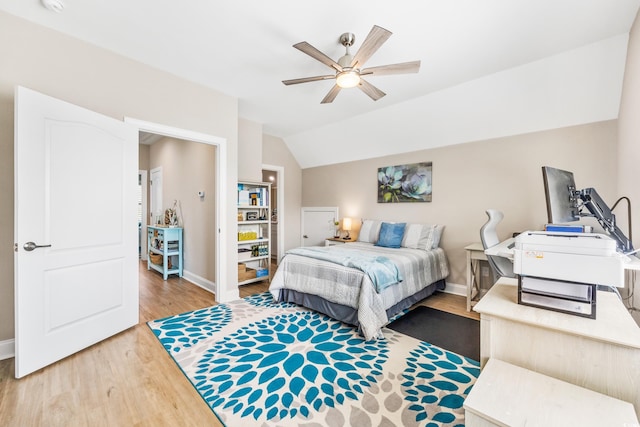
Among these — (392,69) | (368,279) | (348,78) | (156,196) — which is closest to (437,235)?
(368,279)

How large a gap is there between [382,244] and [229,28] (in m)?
3.24

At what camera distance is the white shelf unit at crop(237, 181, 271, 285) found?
4.08 metres

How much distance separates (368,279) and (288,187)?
3625mm

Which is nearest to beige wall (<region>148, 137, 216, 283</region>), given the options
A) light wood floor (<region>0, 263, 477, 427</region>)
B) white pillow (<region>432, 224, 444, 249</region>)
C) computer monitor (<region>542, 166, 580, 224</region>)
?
light wood floor (<region>0, 263, 477, 427</region>)

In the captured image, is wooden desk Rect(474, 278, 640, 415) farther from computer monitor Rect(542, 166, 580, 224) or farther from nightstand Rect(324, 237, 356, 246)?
nightstand Rect(324, 237, 356, 246)

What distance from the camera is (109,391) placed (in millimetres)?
1763

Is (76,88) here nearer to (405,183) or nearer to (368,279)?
(368,279)

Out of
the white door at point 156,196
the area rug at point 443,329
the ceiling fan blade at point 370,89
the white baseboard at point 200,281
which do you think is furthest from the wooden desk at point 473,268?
the white door at point 156,196

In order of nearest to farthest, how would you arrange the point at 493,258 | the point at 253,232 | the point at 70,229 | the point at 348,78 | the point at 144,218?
the point at 70,229 → the point at 348,78 → the point at 493,258 → the point at 253,232 → the point at 144,218

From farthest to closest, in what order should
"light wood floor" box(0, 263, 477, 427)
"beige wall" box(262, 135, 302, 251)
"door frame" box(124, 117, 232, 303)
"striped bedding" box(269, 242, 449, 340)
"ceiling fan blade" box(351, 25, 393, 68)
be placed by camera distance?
"beige wall" box(262, 135, 302, 251), "door frame" box(124, 117, 232, 303), "striped bedding" box(269, 242, 449, 340), "ceiling fan blade" box(351, 25, 393, 68), "light wood floor" box(0, 263, 477, 427)

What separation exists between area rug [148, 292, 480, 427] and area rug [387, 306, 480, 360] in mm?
124

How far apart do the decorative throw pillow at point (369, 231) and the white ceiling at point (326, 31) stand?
2162 millimetres

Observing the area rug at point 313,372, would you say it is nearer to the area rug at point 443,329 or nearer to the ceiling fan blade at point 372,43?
the area rug at point 443,329

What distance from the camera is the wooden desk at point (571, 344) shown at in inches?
40.7
